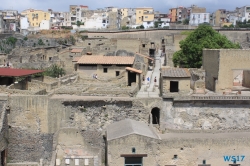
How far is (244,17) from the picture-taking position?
9644 centimetres

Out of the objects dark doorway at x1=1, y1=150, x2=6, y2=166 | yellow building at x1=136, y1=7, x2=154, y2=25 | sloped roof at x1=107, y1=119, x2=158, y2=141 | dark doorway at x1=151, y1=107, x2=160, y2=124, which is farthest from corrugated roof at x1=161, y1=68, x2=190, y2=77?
yellow building at x1=136, y1=7, x2=154, y2=25

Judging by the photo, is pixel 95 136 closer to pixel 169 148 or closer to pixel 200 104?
pixel 169 148

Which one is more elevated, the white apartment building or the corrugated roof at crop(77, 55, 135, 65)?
the white apartment building

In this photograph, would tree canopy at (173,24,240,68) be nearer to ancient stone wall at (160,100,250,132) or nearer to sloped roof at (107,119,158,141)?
ancient stone wall at (160,100,250,132)

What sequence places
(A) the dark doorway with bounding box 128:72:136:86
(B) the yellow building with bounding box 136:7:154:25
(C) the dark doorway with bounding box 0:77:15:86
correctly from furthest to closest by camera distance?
(B) the yellow building with bounding box 136:7:154:25
(A) the dark doorway with bounding box 128:72:136:86
(C) the dark doorway with bounding box 0:77:15:86

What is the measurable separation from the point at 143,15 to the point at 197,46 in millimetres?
64834

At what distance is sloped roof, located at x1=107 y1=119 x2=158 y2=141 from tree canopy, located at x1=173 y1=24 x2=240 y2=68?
15.9 m

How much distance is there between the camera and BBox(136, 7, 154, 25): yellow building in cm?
9506

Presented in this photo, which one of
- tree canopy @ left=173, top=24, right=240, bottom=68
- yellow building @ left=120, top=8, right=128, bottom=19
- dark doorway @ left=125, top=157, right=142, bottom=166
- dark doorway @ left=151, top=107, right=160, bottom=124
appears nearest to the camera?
dark doorway @ left=125, top=157, right=142, bottom=166

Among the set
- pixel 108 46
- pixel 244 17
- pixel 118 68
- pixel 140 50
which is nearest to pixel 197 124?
pixel 118 68

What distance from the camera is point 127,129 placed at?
17109 millimetres

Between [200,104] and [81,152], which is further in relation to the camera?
[200,104]

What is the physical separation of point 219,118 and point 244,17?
8260 centimetres

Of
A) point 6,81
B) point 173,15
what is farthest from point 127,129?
point 173,15
